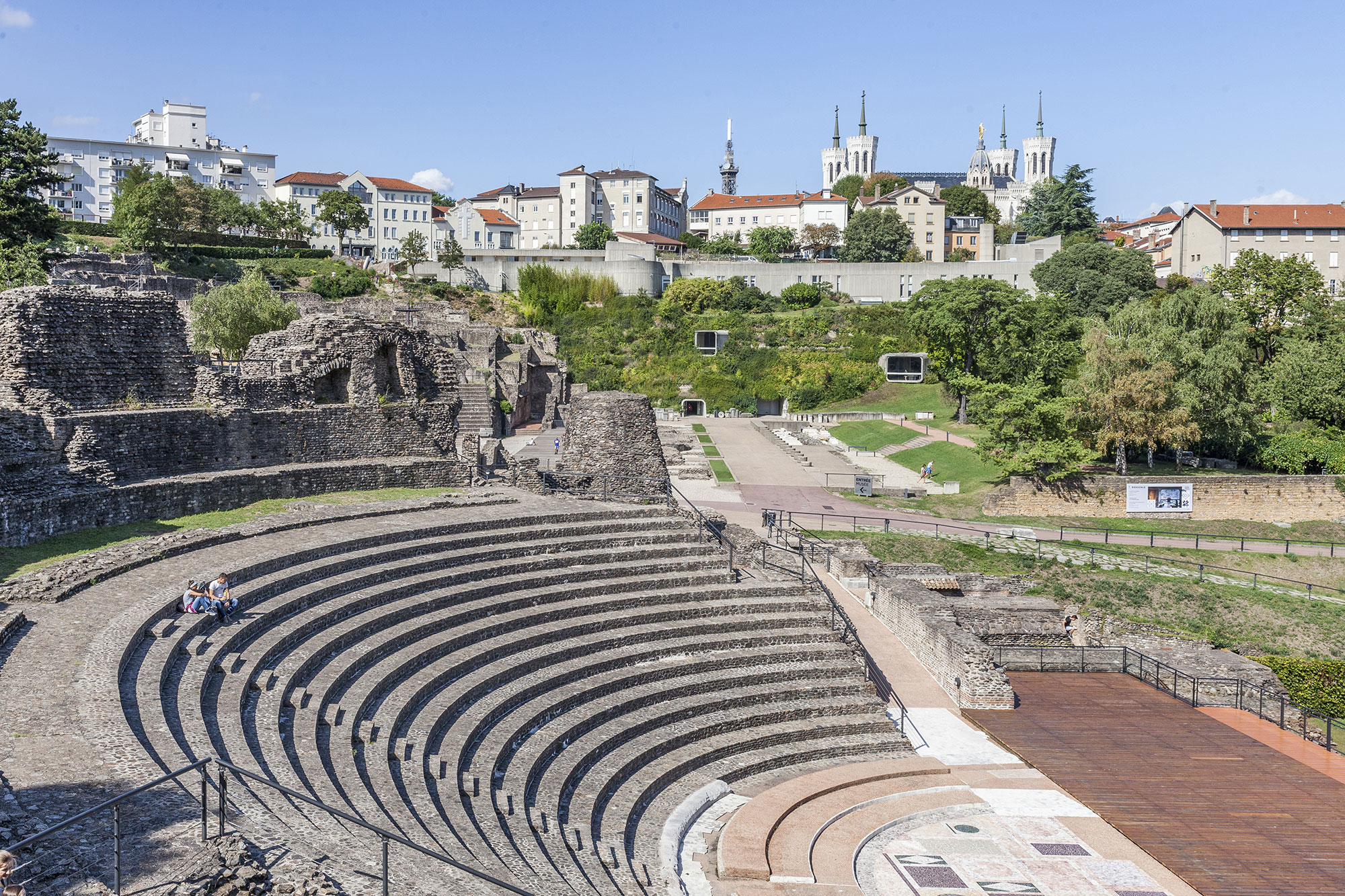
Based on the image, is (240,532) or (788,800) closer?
(788,800)

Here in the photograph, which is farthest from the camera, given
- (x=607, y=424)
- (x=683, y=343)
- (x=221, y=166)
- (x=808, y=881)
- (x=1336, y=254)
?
(x=221, y=166)

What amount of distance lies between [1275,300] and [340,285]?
59.1m

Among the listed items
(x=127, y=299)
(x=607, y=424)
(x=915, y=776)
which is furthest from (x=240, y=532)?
(x=915, y=776)

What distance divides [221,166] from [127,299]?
9552cm

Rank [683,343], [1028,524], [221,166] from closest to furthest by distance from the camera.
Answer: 1. [1028,524]
2. [683,343]
3. [221,166]

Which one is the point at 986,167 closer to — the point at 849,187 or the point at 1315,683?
the point at 849,187

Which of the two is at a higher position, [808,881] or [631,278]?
[631,278]

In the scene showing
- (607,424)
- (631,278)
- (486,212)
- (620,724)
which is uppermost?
(486,212)

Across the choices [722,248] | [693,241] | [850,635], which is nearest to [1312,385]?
[850,635]

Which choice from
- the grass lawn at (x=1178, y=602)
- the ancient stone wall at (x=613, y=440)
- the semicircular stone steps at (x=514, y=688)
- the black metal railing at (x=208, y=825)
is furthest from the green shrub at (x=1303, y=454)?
the black metal railing at (x=208, y=825)

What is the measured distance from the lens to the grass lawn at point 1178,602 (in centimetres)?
2453

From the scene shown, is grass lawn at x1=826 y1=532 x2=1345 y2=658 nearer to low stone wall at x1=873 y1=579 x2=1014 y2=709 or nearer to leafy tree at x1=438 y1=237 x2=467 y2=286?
low stone wall at x1=873 y1=579 x2=1014 y2=709

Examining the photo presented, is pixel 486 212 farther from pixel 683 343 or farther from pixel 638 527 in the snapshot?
pixel 638 527

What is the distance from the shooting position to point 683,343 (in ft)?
240
